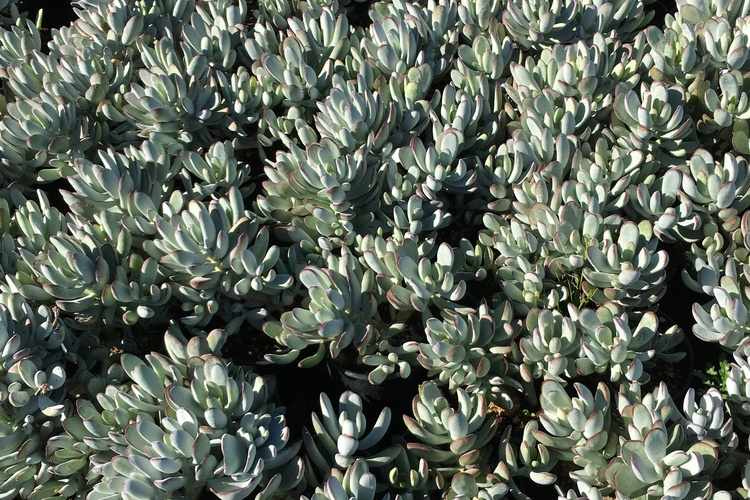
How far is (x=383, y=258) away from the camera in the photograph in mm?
1677

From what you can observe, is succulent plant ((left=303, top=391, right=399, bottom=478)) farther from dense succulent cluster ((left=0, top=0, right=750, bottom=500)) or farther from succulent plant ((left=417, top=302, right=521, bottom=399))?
succulent plant ((left=417, top=302, right=521, bottom=399))

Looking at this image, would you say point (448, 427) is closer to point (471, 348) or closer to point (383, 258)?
point (471, 348)

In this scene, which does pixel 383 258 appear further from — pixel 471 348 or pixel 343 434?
pixel 343 434

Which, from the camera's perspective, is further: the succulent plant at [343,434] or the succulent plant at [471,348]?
the succulent plant at [471,348]

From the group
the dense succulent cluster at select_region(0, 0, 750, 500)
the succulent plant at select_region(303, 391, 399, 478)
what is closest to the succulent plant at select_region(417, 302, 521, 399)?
the dense succulent cluster at select_region(0, 0, 750, 500)

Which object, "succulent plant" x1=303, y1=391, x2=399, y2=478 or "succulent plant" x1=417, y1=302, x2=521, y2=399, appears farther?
"succulent plant" x1=417, y1=302, x2=521, y2=399

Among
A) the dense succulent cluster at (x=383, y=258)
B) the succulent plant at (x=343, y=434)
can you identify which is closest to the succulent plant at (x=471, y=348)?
the dense succulent cluster at (x=383, y=258)

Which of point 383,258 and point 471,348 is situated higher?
point 383,258

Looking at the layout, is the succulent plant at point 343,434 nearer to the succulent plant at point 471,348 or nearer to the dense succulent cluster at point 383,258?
the dense succulent cluster at point 383,258

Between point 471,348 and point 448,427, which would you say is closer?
point 448,427

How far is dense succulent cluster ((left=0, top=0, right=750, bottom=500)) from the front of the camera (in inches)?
58.0

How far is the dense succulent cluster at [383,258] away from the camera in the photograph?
1.47 meters

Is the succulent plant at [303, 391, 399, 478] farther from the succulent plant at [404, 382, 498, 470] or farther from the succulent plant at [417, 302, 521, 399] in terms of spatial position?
the succulent plant at [417, 302, 521, 399]

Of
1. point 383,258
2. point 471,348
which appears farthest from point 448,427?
point 383,258
